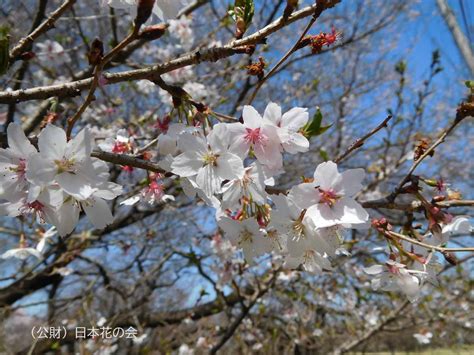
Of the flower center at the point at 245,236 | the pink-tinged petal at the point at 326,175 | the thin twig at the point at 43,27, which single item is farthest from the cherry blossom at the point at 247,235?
the thin twig at the point at 43,27

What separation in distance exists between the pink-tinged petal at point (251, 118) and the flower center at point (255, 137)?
15 millimetres

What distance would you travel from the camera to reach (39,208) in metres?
0.92

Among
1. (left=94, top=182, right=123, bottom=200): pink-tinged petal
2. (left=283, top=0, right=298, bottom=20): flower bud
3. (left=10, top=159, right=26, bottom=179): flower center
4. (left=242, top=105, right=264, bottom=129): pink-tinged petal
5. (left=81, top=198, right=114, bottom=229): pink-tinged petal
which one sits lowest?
(left=81, top=198, right=114, bottom=229): pink-tinged petal

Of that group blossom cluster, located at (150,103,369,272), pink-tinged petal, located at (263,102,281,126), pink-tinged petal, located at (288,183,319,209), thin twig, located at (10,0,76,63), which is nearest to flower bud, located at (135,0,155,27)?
thin twig, located at (10,0,76,63)

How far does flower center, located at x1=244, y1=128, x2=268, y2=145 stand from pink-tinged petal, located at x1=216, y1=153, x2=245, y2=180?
6 cm

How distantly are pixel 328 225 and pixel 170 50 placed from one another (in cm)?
543

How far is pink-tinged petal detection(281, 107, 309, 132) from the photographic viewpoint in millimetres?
1002

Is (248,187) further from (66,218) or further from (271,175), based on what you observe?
(66,218)

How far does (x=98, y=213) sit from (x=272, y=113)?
524 millimetres

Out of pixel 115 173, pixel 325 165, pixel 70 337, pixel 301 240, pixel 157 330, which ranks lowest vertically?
pixel 157 330

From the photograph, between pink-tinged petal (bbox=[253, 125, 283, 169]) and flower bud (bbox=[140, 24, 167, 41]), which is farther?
pink-tinged petal (bbox=[253, 125, 283, 169])

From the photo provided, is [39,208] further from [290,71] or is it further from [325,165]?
[290,71]

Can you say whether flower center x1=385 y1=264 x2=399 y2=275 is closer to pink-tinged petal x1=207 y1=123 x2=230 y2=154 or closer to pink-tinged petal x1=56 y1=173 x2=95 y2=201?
pink-tinged petal x1=207 y1=123 x2=230 y2=154

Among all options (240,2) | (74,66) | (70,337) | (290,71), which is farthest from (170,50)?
(240,2)
